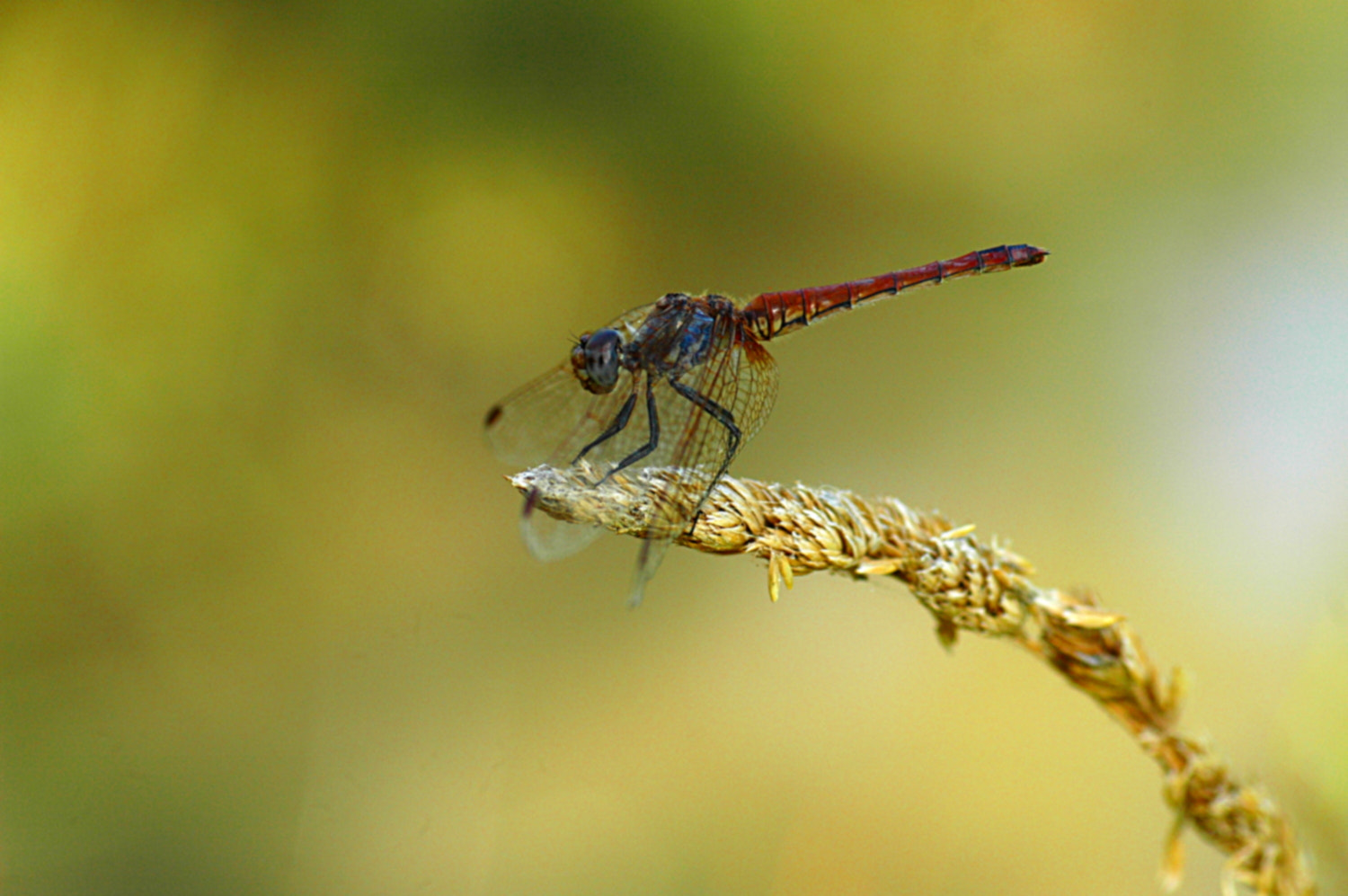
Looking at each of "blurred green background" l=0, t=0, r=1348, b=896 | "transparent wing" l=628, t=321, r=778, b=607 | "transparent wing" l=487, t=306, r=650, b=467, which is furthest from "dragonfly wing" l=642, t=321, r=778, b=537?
"blurred green background" l=0, t=0, r=1348, b=896

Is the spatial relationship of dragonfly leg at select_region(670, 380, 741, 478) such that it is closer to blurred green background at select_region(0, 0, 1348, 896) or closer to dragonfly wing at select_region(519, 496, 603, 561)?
dragonfly wing at select_region(519, 496, 603, 561)

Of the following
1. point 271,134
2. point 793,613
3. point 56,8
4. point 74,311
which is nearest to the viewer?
point 56,8

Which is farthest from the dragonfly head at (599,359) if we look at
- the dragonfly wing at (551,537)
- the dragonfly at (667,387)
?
the dragonfly wing at (551,537)

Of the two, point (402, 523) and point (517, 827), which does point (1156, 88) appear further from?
point (517, 827)

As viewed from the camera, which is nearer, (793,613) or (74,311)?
(74,311)

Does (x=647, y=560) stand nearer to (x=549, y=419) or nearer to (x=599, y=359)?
(x=599, y=359)

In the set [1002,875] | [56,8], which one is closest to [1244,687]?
[1002,875]

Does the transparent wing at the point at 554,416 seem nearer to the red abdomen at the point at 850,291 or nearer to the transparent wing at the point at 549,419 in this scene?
the transparent wing at the point at 549,419
